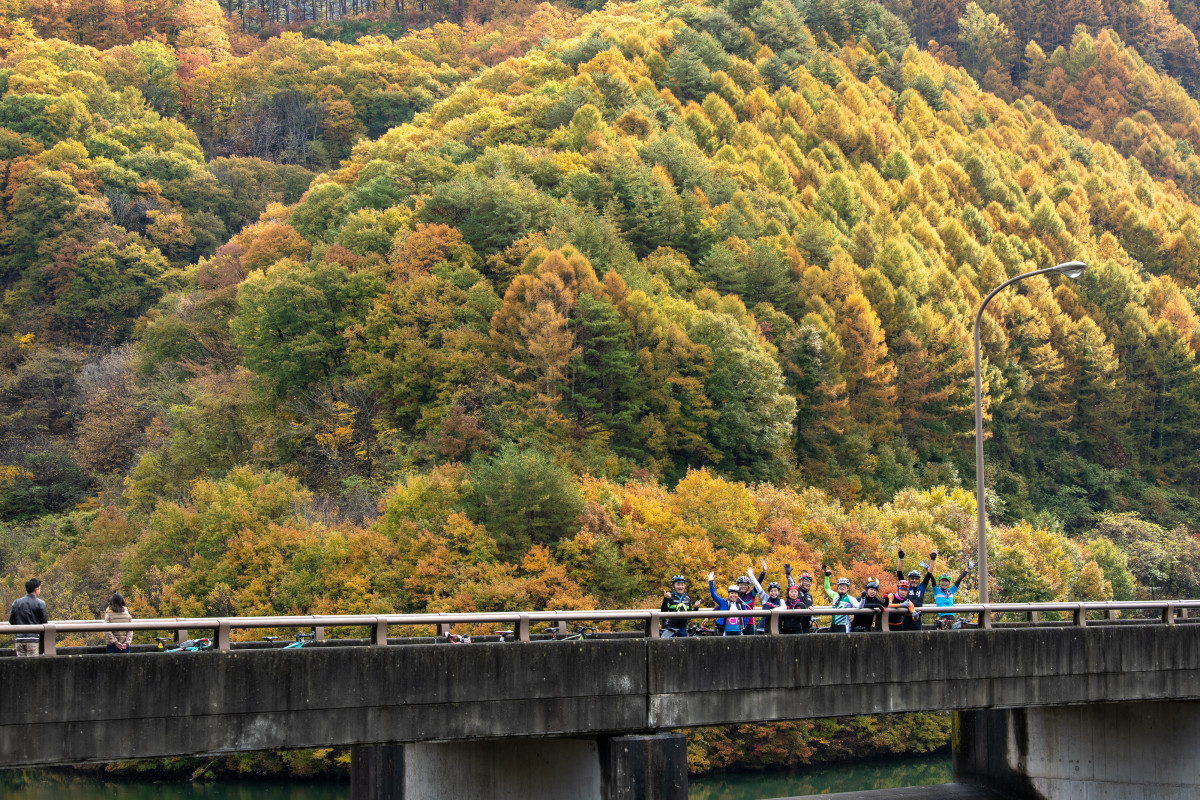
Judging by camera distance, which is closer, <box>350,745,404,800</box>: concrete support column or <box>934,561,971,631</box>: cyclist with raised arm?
<box>350,745,404,800</box>: concrete support column

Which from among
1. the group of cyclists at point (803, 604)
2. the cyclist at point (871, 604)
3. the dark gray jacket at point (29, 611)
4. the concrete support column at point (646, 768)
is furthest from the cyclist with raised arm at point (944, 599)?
the dark gray jacket at point (29, 611)

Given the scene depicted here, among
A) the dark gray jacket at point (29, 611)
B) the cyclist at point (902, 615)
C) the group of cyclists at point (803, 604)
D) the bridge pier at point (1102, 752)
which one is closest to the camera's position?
the dark gray jacket at point (29, 611)

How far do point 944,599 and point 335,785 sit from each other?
1508 inches

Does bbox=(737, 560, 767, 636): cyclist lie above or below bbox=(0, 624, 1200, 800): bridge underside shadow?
above

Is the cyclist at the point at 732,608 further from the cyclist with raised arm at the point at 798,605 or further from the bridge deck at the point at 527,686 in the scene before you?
the cyclist with raised arm at the point at 798,605

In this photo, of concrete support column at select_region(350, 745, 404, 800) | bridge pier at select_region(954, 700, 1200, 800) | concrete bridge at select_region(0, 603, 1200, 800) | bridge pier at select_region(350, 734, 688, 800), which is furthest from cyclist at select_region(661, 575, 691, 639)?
bridge pier at select_region(954, 700, 1200, 800)

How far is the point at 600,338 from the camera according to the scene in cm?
7600

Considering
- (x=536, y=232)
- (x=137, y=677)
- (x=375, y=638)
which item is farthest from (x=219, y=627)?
(x=536, y=232)

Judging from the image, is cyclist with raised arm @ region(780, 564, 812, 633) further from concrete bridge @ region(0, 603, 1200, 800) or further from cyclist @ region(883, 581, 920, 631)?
cyclist @ region(883, 581, 920, 631)

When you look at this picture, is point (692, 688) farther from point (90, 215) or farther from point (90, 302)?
point (90, 215)

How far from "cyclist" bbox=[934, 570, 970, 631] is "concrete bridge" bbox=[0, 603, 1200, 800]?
74 centimetres

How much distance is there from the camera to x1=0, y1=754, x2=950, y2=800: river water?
52.2 meters

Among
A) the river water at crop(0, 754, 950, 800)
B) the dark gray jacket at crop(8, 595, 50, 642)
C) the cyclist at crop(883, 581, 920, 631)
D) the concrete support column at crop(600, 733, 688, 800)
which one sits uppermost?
the dark gray jacket at crop(8, 595, 50, 642)

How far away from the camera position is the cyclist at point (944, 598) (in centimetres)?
2192
